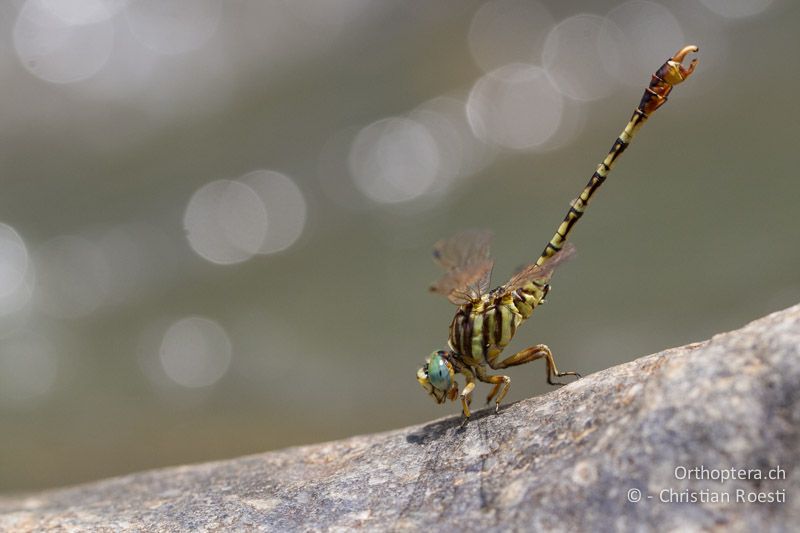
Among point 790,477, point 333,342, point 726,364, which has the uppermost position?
point 333,342

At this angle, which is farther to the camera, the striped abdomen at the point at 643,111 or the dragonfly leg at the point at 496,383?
the striped abdomen at the point at 643,111

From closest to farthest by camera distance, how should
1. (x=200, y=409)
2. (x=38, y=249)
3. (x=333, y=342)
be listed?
(x=200, y=409), (x=333, y=342), (x=38, y=249)

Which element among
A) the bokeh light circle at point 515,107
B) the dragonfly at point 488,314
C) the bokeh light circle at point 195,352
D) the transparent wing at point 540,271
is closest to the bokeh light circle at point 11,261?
the bokeh light circle at point 195,352

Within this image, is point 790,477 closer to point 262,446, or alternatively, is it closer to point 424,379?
point 424,379

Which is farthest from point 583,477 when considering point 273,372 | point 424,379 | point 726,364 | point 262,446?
point 273,372

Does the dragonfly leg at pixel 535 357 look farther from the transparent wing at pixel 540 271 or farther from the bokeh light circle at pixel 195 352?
the bokeh light circle at pixel 195 352

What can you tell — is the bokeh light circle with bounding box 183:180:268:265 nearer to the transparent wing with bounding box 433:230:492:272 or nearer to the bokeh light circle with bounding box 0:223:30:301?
the bokeh light circle with bounding box 0:223:30:301

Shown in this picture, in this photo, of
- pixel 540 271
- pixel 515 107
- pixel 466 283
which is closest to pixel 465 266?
pixel 466 283
